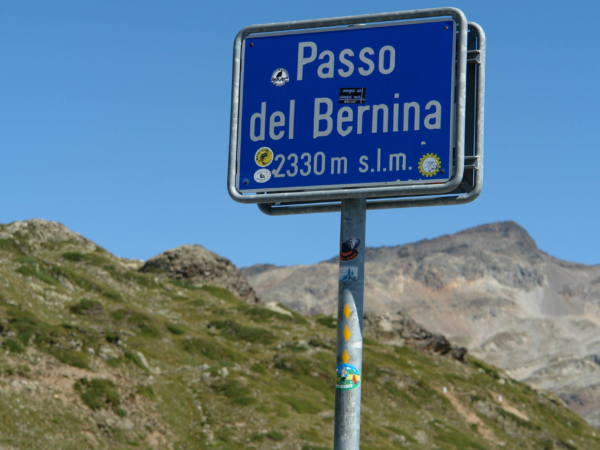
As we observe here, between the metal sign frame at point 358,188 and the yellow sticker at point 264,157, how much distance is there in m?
0.22

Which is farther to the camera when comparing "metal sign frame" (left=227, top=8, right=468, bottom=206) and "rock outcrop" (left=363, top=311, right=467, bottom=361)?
"rock outcrop" (left=363, top=311, right=467, bottom=361)

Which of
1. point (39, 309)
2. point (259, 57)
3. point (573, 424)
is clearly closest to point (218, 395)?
point (39, 309)

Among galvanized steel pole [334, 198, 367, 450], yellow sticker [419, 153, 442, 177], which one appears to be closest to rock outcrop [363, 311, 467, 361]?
galvanized steel pole [334, 198, 367, 450]

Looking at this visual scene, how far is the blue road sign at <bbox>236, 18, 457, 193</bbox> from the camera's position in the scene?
6035mm

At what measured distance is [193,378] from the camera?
55.3m

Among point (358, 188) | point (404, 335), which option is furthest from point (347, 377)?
point (404, 335)

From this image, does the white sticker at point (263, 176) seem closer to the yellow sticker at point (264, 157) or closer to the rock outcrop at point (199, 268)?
the yellow sticker at point (264, 157)

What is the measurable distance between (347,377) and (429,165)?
1.92 meters

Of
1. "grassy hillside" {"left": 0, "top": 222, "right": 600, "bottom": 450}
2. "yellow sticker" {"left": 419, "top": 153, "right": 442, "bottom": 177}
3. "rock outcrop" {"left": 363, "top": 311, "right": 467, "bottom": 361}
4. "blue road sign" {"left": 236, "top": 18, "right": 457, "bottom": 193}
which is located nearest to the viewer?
"yellow sticker" {"left": 419, "top": 153, "right": 442, "bottom": 177}

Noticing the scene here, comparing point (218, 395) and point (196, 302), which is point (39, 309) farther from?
point (196, 302)

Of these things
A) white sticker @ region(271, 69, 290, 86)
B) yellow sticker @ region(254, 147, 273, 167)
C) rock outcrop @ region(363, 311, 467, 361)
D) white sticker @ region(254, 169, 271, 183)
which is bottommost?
rock outcrop @ region(363, 311, 467, 361)

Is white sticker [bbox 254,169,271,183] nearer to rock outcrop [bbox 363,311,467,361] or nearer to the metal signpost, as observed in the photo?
the metal signpost

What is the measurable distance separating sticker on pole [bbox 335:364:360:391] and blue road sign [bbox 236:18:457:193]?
1.58 meters

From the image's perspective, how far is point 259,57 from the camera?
259 inches
